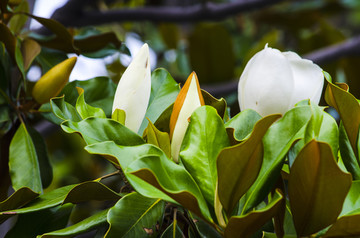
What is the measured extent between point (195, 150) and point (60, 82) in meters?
0.35

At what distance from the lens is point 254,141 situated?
437 mm

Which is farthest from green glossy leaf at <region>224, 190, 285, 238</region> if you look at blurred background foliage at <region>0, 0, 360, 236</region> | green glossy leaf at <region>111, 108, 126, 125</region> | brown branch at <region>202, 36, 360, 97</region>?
brown branch at <region>202, 36, 360, 97</region>

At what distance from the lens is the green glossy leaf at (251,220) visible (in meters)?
0.42

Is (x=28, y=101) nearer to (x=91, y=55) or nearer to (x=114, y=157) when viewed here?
(x=91, y=55)

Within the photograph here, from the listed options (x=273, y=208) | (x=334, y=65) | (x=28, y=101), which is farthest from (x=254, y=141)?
(x=334, y=65)

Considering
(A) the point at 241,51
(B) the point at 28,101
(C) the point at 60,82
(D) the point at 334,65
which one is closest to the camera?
(C) the point at 60,82

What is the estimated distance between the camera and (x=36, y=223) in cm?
60

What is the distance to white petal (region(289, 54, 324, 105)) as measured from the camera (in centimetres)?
58

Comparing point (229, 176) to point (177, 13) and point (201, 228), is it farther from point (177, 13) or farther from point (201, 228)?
point (177, 13)

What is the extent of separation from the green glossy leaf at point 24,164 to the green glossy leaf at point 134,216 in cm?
24

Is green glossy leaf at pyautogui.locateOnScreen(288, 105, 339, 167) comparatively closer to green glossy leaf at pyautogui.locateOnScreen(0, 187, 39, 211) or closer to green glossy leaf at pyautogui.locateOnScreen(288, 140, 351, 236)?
green glossy leaf at pyautogui.locateOnScreen(288, 140, 351, 236)

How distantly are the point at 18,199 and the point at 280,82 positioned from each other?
364 millimetres

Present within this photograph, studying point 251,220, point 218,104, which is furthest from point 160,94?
point 251,220

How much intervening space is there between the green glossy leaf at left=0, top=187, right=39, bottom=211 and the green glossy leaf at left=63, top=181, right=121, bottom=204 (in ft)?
0.20
